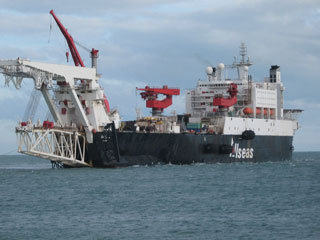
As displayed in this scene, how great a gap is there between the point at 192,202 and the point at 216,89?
32.3 metres

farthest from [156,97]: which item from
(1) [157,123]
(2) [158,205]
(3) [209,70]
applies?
(2) [158,205]

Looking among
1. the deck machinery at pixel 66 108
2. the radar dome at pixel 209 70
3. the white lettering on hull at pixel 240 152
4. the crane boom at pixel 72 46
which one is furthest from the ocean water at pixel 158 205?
the radar dome at pixel 209 70

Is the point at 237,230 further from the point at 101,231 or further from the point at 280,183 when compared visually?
the point at 280,183

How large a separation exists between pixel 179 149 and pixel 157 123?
3040 mm

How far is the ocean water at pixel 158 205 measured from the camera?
75.3 feet

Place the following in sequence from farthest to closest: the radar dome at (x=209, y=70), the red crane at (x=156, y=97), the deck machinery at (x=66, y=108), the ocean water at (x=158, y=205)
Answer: the radar dome at (x=209, y=70), the red crane at (x=156, y=97), the deck machinery at (x=66, y=108), the ocean water at (x=158, y=205)

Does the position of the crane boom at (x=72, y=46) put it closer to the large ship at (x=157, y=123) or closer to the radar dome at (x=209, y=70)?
the large ship at (x=157, y=123)

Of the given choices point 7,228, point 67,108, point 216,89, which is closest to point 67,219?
point 7,228

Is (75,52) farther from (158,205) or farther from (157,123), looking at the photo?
(158,205)

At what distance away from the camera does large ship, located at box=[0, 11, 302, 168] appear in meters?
44.2

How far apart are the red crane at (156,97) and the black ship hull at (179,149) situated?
5685 mm

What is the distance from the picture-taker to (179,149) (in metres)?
50.2

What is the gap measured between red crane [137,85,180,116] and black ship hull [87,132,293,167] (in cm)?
568

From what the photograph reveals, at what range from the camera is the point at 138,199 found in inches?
1196
